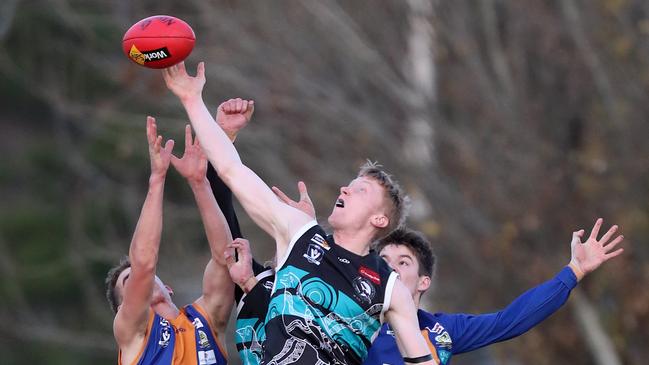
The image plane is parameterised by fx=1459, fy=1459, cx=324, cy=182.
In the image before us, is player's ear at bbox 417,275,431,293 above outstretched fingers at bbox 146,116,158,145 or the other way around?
the other way around

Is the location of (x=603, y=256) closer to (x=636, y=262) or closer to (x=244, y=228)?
(x=636, y=262)

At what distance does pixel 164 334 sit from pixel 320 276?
106cm

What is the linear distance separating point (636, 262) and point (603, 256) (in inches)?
312

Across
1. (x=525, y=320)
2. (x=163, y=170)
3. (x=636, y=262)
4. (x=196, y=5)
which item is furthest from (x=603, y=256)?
(x=196, y=5)

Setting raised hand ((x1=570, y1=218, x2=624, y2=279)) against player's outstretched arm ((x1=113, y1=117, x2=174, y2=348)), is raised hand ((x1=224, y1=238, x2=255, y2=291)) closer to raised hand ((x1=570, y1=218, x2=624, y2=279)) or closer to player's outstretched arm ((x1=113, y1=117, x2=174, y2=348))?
player's outstretched arm ((x1=113, y1=117, x2=174, y2=348))

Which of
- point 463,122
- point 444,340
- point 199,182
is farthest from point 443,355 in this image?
point 463,122

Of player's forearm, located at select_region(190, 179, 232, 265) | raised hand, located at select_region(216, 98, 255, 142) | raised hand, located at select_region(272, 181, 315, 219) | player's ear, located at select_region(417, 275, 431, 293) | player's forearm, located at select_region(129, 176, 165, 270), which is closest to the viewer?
player's forearm, located at select_region(129, 176, 165, 270)

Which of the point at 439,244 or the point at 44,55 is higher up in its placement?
the point at 44,55

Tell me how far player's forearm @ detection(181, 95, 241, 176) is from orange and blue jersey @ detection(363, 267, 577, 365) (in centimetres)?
131

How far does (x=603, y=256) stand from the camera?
7.66 m

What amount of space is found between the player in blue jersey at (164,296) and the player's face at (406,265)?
3.03 feet

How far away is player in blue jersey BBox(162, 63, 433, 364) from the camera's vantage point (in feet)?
22.8

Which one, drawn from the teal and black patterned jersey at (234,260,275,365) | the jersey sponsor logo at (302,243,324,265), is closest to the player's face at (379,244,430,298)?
the teal and black patterned jersey at (234,260,275,365)

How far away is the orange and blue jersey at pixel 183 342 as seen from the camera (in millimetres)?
7523
